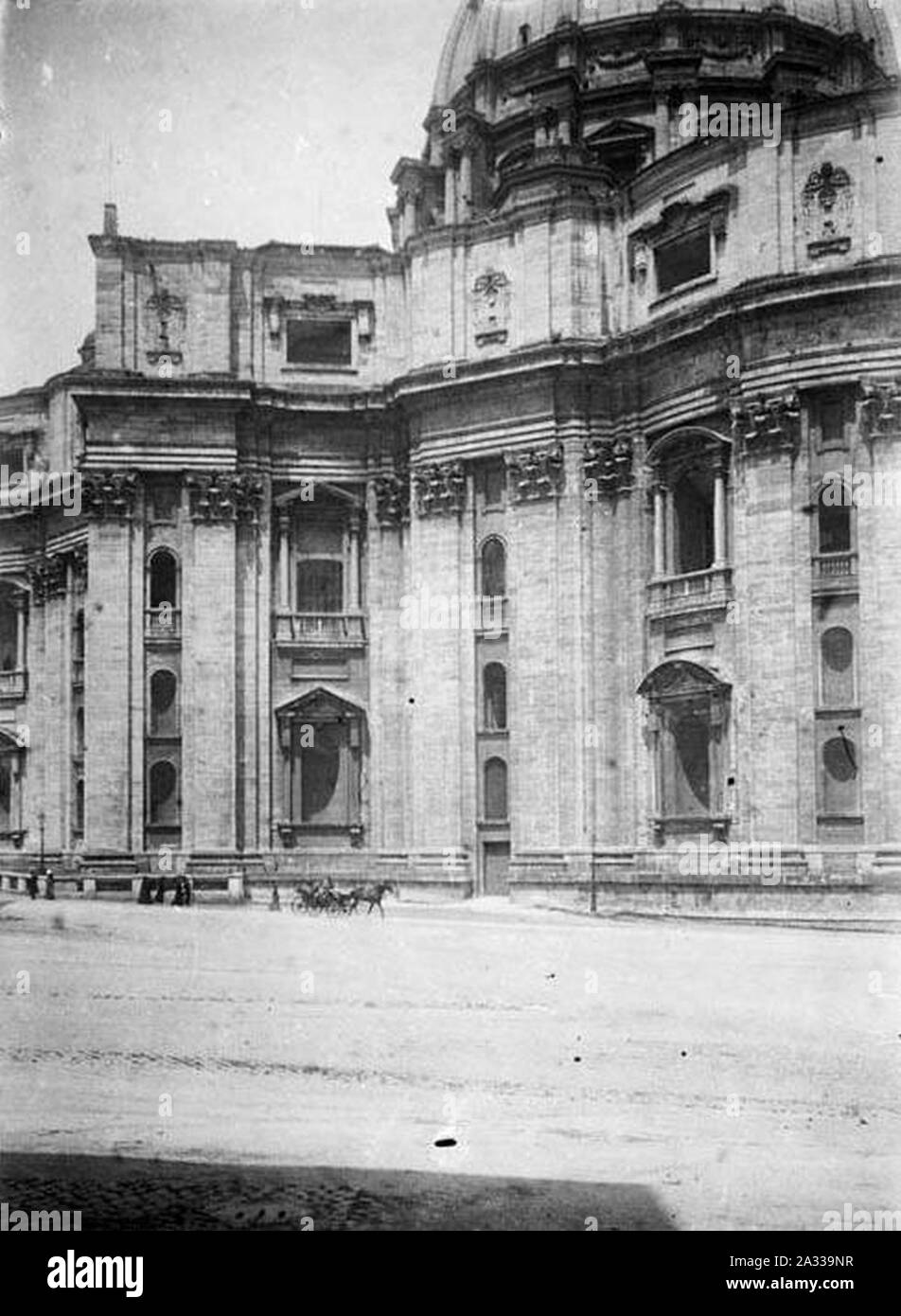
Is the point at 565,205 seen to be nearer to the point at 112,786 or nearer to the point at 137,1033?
the point at 112,786

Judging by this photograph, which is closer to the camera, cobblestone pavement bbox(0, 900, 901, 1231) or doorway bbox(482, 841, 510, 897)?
cobblestone pavement bbox(0, 900, 901, 1231)

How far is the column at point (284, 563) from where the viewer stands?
1740 inches

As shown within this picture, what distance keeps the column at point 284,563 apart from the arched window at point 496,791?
7292mm

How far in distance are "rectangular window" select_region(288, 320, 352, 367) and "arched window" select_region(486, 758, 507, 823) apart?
481 inches

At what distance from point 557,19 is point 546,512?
19156 millimetres

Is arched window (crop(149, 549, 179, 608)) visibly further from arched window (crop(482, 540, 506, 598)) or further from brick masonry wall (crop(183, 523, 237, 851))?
arched window (crop(482, 540, 506, 598))

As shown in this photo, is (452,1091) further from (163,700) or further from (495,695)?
(163,700)

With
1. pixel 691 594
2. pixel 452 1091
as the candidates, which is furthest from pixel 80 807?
pixel 452 1091

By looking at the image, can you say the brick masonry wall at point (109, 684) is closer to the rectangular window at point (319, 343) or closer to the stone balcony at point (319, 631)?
the stone balcony at point (319, 631)

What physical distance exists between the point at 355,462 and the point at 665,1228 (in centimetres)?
3536

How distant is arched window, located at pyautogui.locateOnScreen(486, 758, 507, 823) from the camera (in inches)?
1644

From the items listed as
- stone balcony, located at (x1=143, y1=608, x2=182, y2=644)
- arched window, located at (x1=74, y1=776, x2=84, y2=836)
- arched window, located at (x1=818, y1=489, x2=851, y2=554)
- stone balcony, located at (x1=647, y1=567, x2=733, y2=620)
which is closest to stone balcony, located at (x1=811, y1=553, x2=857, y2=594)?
arched window, located at (x1=818, y1=489, x2=851, y2=554)

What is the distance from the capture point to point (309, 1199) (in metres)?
11.5

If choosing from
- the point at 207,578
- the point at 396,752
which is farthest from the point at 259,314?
the point at 396,752
